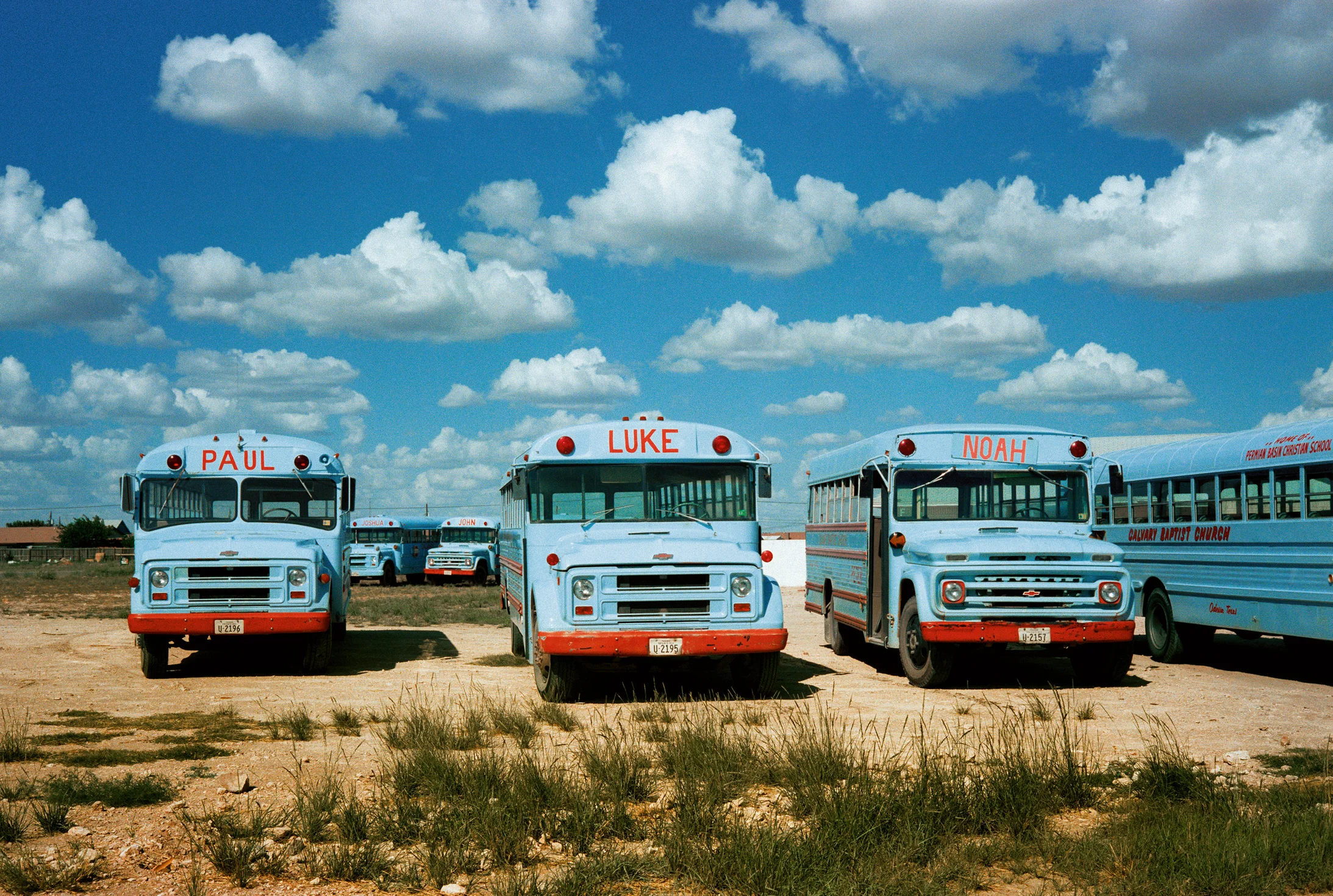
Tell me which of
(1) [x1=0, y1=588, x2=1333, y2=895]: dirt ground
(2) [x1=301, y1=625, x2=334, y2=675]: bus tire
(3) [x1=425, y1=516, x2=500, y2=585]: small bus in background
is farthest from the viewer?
(3) [x1=425, y1=516, x2=500, y2=585]: small bus in background

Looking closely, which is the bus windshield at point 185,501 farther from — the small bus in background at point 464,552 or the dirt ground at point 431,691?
the small bus in background at point 464,552

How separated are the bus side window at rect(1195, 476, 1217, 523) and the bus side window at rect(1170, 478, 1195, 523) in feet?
0.32

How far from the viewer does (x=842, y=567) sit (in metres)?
15.6

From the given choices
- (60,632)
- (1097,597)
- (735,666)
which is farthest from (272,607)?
(60,632)

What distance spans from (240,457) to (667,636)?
6.51m

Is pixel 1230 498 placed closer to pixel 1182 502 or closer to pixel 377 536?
pixel 1182 502

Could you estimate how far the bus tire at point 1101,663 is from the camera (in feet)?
40.3

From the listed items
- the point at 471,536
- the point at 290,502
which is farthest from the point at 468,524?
the point at 290,502

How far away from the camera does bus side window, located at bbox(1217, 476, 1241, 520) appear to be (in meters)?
13.6

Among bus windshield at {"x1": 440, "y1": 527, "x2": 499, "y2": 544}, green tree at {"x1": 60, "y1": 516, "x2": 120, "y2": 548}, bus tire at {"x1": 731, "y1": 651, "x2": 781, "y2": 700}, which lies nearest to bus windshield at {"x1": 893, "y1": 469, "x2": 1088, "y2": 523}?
bus tire at {"x1": 731, "y1": 651, "x2": 781, "y2": 700}

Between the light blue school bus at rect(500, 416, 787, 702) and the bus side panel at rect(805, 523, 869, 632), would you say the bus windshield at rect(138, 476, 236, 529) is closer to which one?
the light blue school bus at rect(500, 416, 787, 702)

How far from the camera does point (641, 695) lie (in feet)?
39.6

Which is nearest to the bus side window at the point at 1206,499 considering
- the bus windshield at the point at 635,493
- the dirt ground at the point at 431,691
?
the dirt ground at the point at 431,691

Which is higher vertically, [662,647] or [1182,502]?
[1182,502]
